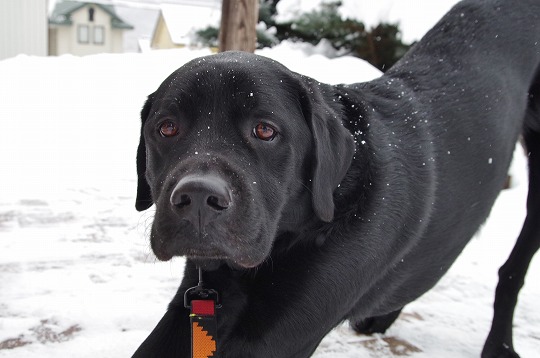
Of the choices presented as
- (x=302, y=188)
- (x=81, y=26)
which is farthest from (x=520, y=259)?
(x=81, y=26)

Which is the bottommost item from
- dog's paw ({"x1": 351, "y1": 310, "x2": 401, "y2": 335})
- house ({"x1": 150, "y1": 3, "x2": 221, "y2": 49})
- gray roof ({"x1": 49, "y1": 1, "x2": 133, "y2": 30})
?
dog's paw ({"x1": 351, "y1": 310, "x2": 401, "y2": 335})

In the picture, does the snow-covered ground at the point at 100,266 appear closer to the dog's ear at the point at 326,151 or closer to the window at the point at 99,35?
the dog's ear at the point at 326,151

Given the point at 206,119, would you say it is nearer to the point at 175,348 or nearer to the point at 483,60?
the point at 175,348

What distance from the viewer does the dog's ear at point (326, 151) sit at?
2.05m

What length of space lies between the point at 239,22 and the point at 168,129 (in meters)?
4.80

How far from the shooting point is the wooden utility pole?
6.61 m

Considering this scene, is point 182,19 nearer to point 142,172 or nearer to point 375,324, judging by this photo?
point 375,324

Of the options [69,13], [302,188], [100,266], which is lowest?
[100,266]

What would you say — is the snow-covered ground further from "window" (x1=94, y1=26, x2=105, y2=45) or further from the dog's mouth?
"window" (x1=94, y1=26, x2=105, y2=45)

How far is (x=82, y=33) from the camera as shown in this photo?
66.1 feet

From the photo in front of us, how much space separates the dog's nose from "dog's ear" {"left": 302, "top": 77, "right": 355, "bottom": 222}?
43 centimetres

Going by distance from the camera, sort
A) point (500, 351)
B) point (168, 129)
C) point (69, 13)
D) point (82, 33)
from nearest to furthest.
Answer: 1. point (168, 129)
2. point (500, 351)
3. point (69, 13)
4. point (82, 33)

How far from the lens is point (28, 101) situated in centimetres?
817

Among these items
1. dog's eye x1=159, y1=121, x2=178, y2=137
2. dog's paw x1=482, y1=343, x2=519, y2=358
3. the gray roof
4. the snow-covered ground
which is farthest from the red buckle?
the gray roof
